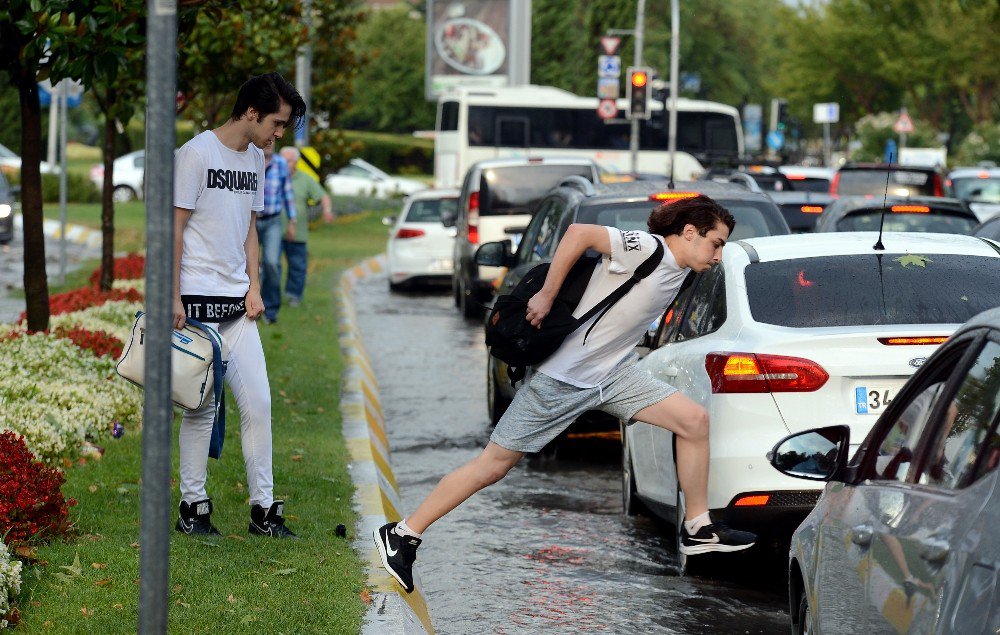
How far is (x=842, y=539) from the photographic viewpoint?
166 inches

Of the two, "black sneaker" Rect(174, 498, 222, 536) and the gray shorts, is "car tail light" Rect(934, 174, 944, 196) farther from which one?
"black sneaker" Rect(174, 498, 222, 536)

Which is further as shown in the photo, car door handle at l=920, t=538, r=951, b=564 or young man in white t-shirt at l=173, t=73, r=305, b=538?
young man in white t-shirt at l=173, t=73, r=305, b=538

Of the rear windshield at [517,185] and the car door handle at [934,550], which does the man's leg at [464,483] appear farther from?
the rear windshield at [517,185]

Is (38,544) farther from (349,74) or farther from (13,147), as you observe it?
(13,147)

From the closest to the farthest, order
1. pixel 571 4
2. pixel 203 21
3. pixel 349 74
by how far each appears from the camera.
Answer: pixel 203 21 < pixel 349 74 < pixel 571 4

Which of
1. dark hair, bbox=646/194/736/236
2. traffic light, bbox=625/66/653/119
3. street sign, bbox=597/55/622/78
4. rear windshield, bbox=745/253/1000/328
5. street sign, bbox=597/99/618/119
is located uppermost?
A: street sign, bbox=597/55/622/78

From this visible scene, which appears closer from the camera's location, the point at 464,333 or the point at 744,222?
Result: the point at 744,222

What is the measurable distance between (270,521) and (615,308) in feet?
5.65

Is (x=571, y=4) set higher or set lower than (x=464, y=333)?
higher

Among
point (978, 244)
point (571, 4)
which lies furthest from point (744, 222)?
point (571, 4)

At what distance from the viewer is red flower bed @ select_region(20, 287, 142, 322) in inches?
557

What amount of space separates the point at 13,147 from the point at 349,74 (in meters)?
29.2

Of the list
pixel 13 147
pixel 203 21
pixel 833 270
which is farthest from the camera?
pixel 13 147

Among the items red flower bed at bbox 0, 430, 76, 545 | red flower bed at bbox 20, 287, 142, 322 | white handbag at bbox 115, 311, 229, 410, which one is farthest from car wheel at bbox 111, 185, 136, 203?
white handbag at bbox 115, 311, 229, 410
